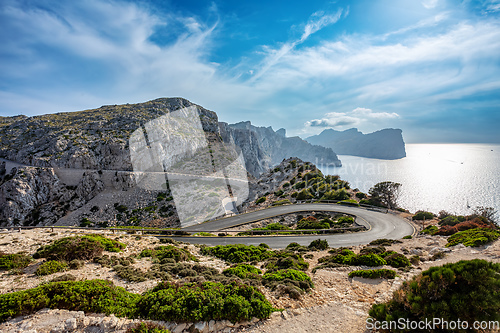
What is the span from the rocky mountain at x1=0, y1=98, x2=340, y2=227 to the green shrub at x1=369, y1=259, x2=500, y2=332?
46953 millimetres

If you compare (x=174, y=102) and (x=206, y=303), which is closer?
(x=206, y=303)

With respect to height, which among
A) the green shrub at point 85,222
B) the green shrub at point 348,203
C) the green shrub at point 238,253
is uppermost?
the green shrub at point 238,253

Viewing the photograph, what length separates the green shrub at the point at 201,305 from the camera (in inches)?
248

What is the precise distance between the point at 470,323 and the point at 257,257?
1143cm

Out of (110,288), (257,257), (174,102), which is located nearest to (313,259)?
(257,257)

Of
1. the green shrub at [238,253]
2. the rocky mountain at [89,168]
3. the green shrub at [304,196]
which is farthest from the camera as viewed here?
the rocky mountain at [89,168]

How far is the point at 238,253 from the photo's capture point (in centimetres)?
1492

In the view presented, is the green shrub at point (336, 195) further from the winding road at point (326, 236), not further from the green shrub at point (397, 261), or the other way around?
the green shrub at point (397, 261)

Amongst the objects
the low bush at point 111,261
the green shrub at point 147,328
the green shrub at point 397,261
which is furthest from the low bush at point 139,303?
the green shrub at point 397,261

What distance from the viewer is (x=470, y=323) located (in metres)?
4.85

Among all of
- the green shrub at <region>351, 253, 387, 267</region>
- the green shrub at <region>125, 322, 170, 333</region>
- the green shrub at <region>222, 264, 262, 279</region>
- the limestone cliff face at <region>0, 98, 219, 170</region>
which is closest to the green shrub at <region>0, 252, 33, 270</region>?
the green shrub at <region>125, 322, 170, 333</region>

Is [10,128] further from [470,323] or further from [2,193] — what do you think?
[470,323]

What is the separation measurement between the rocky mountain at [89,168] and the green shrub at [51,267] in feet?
125

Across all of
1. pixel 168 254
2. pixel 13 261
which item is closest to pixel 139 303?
pixel 168 254
